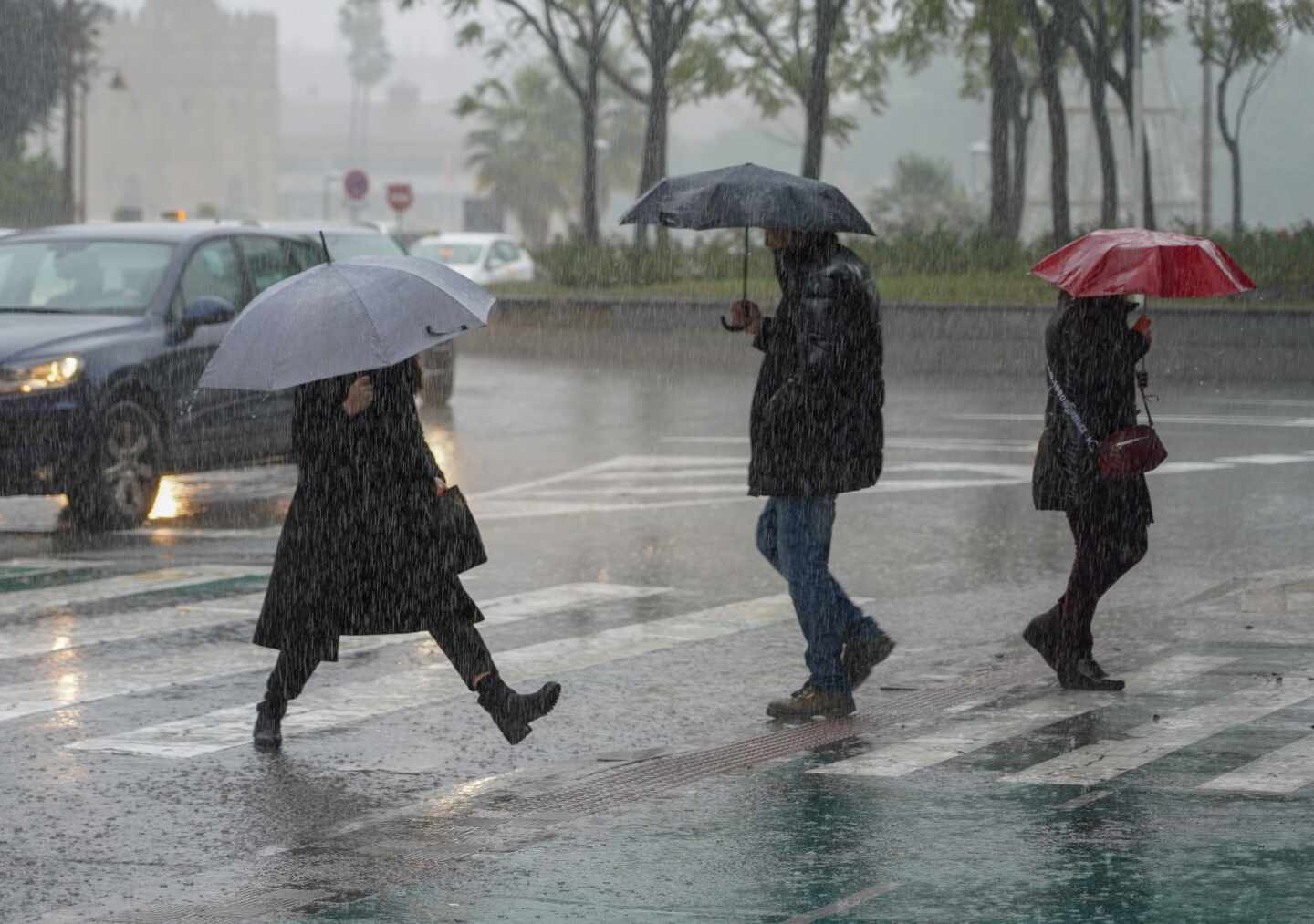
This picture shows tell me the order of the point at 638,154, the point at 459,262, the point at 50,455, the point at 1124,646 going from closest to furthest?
the point at 1124,646 < the point at 50,455 < the point at 459,262 < the point at 638,154

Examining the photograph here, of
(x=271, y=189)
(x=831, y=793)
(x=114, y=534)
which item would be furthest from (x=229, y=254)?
(x=271, y=189)

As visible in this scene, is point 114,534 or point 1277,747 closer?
point 1277,747

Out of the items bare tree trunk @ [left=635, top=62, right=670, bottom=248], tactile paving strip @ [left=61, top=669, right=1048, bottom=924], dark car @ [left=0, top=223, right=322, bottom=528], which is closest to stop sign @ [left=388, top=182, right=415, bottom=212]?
bare tree trunk @ [left=635, top=62, right=670, bottom=248]

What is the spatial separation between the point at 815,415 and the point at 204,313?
618 centimetres

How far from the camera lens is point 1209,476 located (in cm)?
1577

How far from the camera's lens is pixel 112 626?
10109 mm

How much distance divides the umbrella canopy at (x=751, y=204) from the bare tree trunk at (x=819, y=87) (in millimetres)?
23530

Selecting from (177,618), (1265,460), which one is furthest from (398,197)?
(177,618)

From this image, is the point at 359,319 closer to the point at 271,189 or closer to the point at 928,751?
the point at 928,751

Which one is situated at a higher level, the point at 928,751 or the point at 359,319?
the point at 359,319

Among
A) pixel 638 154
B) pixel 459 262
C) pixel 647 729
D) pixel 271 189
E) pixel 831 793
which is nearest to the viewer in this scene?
pixel 831 793

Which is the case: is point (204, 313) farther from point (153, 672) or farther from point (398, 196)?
point (398, 196)

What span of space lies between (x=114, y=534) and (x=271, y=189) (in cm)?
13001

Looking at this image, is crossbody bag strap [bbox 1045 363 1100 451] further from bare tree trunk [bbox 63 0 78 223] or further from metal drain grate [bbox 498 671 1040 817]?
bare tree trunk [bbox 63 0 78 223]
